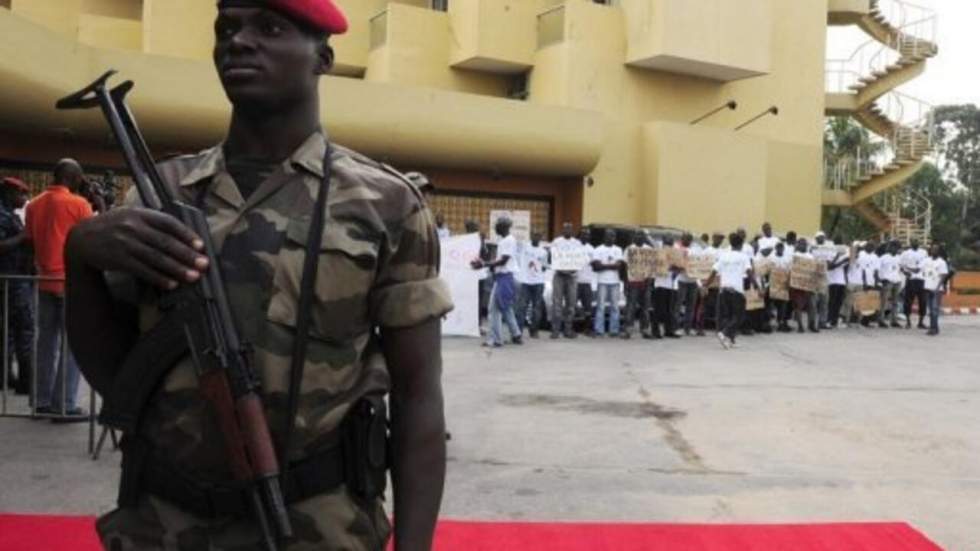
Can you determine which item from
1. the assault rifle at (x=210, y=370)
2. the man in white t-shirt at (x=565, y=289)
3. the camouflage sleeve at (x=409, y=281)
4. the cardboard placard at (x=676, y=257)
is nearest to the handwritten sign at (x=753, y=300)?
the cardboard placard at (x=676, y=257)

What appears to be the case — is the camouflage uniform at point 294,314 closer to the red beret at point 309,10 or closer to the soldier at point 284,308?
the soldier at point 284,308

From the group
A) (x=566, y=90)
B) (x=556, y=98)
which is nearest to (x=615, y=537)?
(x=566, y=90)

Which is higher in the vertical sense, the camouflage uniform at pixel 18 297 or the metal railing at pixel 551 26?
the metal railing at pixel 551 26

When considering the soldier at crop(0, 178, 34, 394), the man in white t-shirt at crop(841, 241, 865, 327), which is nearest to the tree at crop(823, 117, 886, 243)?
the man in white t-shirt at crop(841, 241, 865, 327)

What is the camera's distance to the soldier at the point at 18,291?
7.18 m

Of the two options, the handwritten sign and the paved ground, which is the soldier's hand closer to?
the paved ground

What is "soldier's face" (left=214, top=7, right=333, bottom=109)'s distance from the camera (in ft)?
5.30

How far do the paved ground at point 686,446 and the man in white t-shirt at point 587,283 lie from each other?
2.70m

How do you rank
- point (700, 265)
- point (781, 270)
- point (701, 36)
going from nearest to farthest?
1. point (700, 265)
2. point (781, 270)
3. point (701, 36)

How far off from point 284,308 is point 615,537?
339 centimetres

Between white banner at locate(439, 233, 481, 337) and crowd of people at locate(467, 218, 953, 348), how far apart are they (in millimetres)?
244

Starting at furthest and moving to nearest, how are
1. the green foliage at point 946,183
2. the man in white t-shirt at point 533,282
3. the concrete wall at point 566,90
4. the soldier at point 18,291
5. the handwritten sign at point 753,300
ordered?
the green foliage at point 946,183 → the concrete wall at point 566,90 → the handwritten sign at point 753,300 → the man in white t-shirt at point 533,282 → the soldier at point 18,291

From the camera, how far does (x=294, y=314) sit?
1577mm

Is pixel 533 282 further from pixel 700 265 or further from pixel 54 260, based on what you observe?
pixel 54 260
